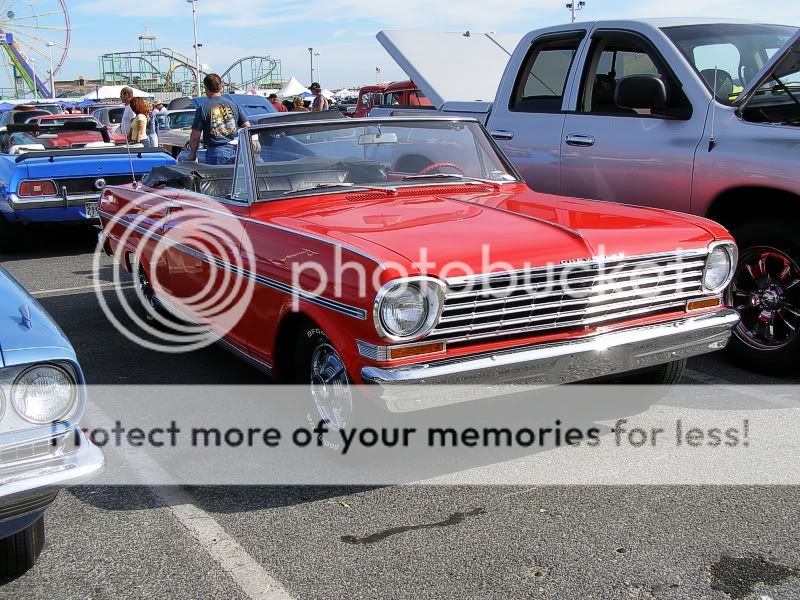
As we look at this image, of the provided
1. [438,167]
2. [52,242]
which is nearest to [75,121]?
[52,242]

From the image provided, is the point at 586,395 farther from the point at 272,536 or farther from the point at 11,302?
the point at 11,302

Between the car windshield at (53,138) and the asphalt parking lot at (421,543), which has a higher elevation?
the car windshield at (53,138)

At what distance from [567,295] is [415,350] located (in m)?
0.72

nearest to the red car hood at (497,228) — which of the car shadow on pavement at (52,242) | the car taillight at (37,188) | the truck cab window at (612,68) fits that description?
the truck cab window at (612,68)

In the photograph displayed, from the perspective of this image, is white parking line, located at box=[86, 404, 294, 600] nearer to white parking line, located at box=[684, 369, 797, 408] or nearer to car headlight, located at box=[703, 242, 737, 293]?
car headlight, located at box=[703, 242, 737, 293]

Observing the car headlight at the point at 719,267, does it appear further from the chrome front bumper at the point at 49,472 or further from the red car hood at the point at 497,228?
the chrome front bumper at the point at 49,472

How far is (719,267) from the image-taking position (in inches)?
161

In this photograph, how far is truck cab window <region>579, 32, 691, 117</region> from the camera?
5766 millimetres

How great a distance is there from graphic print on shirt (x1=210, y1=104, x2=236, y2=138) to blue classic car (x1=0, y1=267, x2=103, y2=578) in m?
6.13

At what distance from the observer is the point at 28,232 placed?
32.3 ft

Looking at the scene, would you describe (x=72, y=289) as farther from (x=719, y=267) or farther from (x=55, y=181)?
(x=719, y=267)

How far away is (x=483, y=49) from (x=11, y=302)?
278 inches

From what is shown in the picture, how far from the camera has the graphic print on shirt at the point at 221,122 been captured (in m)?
8.59

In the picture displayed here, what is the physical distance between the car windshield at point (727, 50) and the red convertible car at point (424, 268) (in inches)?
57.4
